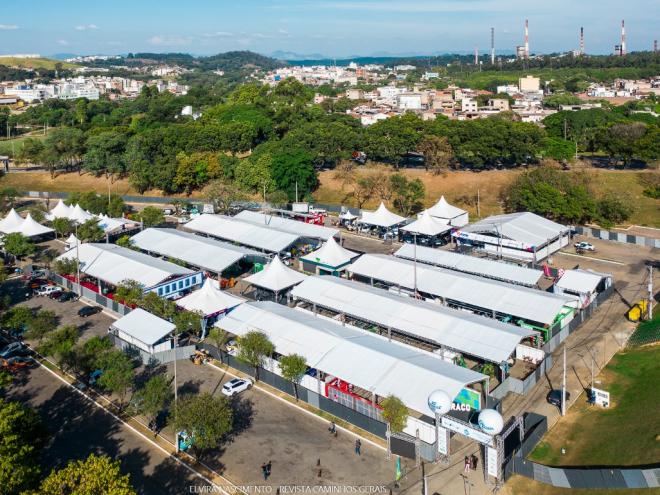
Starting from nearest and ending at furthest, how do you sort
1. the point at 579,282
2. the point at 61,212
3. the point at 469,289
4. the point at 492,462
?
the point at 492,462 < the point at 469,289 < the point at 579,282 < the point at 61,212

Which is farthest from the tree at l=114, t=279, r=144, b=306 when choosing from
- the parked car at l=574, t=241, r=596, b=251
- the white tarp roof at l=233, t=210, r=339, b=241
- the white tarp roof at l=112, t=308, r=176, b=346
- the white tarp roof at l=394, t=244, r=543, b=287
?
the parked car at l=574, t=241, r=596, b=251

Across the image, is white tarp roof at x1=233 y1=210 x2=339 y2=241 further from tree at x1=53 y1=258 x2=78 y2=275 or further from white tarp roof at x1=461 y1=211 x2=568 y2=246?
tree at x1=53 y1=258 x2=78 y2=275

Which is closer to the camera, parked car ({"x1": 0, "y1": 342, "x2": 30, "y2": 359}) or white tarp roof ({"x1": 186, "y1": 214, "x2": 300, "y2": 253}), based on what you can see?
parked car ({"x1": 0, "y1": 342, "x2": 30, "y2": 359})

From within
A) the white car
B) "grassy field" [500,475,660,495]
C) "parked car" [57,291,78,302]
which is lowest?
"grassy field" [500,475,660,495]

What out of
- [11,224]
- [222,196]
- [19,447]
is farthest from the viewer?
[222,196]

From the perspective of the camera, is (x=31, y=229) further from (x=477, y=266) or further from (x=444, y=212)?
(x=477, y=266)

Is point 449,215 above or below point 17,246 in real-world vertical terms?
below

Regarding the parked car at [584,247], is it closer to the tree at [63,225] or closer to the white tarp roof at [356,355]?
the white tarp roof at [356,355]

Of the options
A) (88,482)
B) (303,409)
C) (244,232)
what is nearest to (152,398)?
(303,409)
